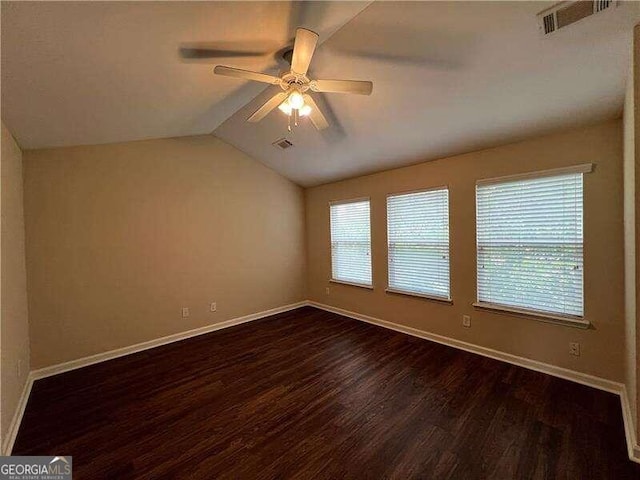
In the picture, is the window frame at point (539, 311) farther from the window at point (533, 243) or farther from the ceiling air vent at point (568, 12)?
the ceiling air vent at point (568, 12)

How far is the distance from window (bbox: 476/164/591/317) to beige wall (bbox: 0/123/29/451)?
423 cm

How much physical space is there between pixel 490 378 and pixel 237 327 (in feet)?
10.8

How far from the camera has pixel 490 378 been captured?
2518 millimetres

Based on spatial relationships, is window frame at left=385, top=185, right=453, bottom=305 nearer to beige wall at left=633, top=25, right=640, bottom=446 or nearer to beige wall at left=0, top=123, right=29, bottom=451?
beige wall at left=633, top=25, right=640, bottom=446

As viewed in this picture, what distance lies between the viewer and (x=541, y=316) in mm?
2580

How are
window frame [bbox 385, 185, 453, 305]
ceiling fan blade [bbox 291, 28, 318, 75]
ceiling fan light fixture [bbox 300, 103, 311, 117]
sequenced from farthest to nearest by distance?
window frame [bbox 385, 185, 453, 305]
ceiling fan light fixture [bbox 300, 103, 311, 117]
ceiling fan blade [bbox 291, 28, 318, 75]

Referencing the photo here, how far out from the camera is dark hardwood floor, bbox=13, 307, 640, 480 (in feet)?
5.30

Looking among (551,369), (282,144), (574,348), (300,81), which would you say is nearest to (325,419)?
(551,369)

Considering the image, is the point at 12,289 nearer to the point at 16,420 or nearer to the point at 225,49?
the point at 16,420

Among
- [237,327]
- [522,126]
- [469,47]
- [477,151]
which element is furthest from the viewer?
[237,327]

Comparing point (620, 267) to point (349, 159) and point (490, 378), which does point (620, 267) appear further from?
point (349, 159)

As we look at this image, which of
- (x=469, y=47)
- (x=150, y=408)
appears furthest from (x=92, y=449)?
(x=469, y=47)

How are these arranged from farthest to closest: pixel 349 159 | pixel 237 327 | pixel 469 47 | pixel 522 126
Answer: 1. pixel 237 327
2. pixel 349 159
3. pixel 522 126
4. pixel 469 47

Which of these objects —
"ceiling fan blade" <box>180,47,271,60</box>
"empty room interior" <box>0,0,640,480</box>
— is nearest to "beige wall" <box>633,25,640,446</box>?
"empty room interior" <box>0,0,640,480</box>
